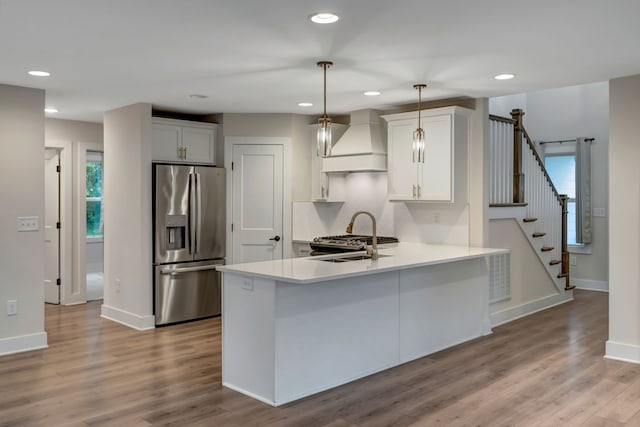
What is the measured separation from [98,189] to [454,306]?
7.03 meters

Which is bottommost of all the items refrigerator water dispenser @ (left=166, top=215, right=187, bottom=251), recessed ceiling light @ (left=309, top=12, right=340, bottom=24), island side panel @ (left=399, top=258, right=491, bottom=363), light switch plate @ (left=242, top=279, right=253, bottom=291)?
island side panel @ (left=399, top=258, right=491, bottom=363)

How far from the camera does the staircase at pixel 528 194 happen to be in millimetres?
6145

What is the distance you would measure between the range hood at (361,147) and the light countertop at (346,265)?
1142 millimetres

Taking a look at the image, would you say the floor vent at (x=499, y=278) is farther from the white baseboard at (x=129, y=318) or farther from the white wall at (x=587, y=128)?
the white baseboard at (x=129, y=318)

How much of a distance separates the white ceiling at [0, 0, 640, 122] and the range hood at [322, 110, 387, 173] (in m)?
0.65

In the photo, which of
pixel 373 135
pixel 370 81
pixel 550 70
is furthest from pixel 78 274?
pixel 550 70

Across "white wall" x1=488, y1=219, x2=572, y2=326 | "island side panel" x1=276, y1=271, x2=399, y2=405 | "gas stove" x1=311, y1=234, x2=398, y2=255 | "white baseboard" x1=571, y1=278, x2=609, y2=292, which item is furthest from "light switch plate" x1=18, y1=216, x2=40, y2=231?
"white baseboard" x1=571, y1=278, x2=609, y2=292

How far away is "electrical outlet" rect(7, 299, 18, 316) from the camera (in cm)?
478

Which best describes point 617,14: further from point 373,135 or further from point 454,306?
point 373,135

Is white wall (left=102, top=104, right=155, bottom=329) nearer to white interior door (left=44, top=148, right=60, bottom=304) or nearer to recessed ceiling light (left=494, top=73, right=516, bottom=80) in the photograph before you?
white interior door (left=44, top=148, right=60, bottom=304)

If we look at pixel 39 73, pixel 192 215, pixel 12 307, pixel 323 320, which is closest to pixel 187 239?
pixel 192 215

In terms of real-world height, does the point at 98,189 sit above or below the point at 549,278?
above

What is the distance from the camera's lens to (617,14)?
2893mm

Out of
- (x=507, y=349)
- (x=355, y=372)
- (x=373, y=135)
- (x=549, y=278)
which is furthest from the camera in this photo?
(x=549, y=278)
